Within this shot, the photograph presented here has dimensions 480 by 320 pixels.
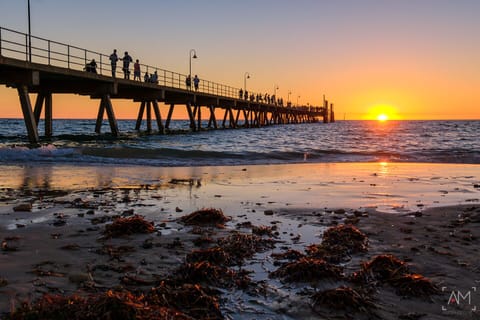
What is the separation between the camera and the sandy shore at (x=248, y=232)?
320 cm

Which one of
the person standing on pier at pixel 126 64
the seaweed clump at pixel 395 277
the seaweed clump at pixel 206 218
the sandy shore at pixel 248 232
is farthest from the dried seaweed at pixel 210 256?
the person standing on pier at pixel 126 64

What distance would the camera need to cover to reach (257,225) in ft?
17.8

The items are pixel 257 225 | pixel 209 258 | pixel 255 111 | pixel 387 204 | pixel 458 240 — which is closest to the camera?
pixel 209 258

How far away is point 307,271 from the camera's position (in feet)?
11.9

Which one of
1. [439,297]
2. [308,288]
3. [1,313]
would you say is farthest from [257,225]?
[1,313]

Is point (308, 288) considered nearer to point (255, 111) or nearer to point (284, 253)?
point (284, 253)

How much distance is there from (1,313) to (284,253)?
7.73 ft

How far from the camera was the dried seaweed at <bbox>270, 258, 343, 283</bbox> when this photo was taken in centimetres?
358

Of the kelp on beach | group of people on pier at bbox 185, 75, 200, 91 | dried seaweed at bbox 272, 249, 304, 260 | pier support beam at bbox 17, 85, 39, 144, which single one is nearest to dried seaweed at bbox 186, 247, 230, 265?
the kelp on beach

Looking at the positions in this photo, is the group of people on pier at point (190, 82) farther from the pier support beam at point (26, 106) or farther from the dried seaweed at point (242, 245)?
the dried seaweed at point (242, 245)

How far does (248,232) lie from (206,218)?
0.73m

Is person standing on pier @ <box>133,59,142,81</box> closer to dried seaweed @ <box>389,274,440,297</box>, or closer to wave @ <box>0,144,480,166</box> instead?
wave @ <box>0,144,480,166</box>

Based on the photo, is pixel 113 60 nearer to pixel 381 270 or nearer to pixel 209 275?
pixel 209 275

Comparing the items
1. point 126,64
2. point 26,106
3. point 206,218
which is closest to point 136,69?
point 126,64
